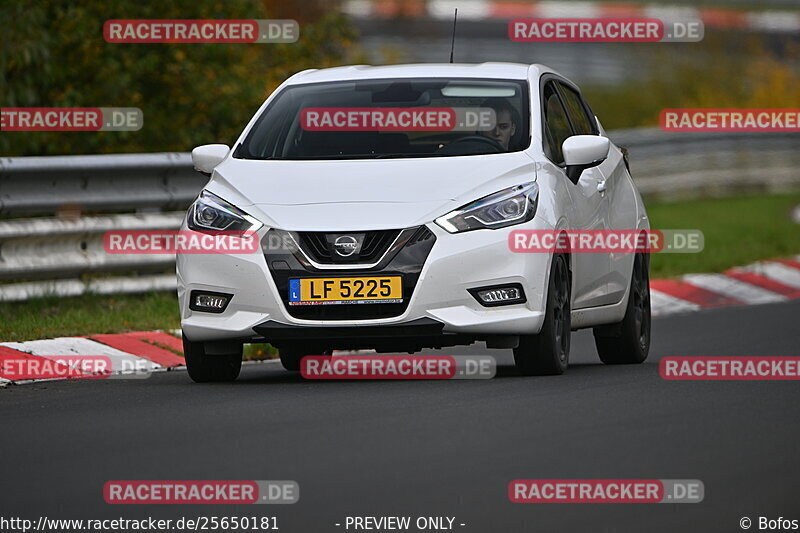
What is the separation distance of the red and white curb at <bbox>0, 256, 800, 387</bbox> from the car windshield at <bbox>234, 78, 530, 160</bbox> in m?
1.52

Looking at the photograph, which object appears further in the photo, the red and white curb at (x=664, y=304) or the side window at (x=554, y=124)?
the red and white curb at (x=664, y=304)

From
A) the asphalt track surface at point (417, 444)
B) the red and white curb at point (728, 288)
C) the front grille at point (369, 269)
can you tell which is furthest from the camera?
the red and white curb at point (728, 288)

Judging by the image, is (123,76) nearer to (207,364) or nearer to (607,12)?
(207,364)

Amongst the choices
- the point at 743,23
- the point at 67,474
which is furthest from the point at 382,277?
the point at 743,23

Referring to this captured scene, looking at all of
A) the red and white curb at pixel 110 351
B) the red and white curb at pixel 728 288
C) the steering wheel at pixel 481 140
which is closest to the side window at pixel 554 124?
the steering wheel at pixel 481 140

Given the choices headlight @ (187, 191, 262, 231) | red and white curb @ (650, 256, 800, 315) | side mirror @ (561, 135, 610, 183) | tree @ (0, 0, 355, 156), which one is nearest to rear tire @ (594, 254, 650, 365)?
side mirror @ (561, 135, 610, 183)

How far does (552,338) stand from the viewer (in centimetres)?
938

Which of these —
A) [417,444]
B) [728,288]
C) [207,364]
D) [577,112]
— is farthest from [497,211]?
[728,288]

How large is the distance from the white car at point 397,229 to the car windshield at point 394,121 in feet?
0.04

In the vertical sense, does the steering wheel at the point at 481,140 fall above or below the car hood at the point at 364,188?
above

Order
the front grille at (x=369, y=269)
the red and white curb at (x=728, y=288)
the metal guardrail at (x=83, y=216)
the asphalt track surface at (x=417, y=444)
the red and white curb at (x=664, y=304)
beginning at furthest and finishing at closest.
A: the red and white curb at (x=728, y=288) → the metal guardrail at (x=83, y=216) → the red and white curb at (x=664, y=304) → the front grille at (x=369, y=269) → the asphalt track surface at (x=417, y=444)

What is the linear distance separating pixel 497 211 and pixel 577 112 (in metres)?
2.37

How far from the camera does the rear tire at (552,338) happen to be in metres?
9.31

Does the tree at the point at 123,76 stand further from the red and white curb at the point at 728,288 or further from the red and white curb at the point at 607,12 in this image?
the red and white curb at the point at 607,12
